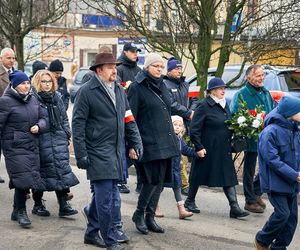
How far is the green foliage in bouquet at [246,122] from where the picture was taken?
759 centimetres

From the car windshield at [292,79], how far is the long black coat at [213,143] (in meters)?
5.60

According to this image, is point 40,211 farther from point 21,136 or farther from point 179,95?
point 179,95

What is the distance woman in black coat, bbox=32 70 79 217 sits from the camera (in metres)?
7.12

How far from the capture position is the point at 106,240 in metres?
5.94

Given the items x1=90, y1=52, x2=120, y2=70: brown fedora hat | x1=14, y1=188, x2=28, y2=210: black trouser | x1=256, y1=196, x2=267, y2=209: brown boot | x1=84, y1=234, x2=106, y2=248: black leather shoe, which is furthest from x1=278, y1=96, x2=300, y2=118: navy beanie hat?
x1=14, y1=188, x2=28, y2=210: black trouser

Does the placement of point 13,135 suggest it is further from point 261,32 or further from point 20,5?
point 20,5

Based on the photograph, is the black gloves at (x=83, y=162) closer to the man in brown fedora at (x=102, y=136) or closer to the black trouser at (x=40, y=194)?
the man in brown fedora at (x=102, y=136)

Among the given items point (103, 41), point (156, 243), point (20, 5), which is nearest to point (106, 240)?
point (156, 243)

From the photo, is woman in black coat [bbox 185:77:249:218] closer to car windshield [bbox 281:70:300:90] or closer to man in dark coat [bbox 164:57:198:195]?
man in dark coat [bbox 164:57:198:195]

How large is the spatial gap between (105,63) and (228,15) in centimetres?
475

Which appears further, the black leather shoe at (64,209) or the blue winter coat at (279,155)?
the black leather shoe at (64,209)

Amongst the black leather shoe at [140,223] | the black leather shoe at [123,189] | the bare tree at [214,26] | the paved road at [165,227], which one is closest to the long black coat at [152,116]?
the black leather shoe at [140,223]

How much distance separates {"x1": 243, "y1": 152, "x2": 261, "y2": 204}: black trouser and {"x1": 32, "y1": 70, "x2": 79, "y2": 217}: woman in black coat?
220cm

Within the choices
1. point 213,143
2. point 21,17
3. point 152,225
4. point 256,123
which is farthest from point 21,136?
point 21,17
